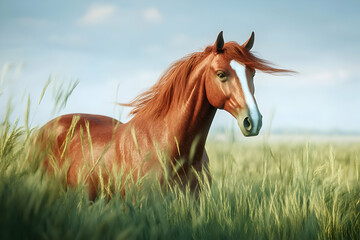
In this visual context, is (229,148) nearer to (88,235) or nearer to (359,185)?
(88,235)

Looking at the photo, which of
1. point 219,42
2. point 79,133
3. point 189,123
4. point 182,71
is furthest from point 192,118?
point 79,133

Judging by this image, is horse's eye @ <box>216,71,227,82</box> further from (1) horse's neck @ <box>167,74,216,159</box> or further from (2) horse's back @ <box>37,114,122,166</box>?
(2) horse's back @ <box>37,114,122,166</box>

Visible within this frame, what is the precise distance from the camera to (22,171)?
177 cm

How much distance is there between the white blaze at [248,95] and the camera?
90.2 inches

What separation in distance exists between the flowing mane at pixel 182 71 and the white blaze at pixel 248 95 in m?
0.07

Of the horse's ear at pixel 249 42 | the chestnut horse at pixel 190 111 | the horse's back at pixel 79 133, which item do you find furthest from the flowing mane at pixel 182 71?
the horse's back at pixel 79 133

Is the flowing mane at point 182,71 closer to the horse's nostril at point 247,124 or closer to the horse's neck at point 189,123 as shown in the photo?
the horse's neck at point 189,123

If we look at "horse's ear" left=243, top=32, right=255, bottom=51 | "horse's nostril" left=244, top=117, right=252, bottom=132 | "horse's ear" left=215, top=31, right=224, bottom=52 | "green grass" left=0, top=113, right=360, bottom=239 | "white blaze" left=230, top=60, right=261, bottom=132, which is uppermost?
"horse's ear" left=243, top=32, right=255, bottom=51

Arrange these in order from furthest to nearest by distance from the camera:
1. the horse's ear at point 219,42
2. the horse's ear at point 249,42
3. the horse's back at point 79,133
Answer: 1. the horse's back at point 79,133
2. the horse's ear at point 249,42
3. the horse's ear at point 219,42

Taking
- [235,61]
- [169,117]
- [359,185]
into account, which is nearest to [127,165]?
[169,117]

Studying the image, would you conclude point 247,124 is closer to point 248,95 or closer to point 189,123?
point 248,95

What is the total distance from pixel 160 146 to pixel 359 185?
1.58m

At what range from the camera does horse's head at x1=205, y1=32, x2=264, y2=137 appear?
2.32 m

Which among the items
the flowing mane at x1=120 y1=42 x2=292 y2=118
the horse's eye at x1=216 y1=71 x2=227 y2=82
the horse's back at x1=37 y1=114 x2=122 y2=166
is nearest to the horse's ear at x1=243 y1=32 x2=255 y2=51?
the flowing mane at x1=120 y1=42 x2=292 y2=118
